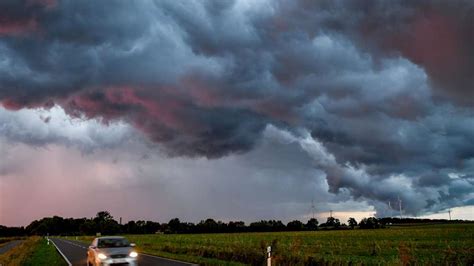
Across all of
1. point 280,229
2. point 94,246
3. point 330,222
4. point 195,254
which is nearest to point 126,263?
point 94,246

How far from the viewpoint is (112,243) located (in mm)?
20719

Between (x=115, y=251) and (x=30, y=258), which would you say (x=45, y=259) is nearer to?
(x=30, y=258)

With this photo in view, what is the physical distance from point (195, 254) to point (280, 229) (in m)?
123

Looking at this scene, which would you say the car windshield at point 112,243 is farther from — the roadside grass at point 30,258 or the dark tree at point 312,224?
the dark tree at point 312,224

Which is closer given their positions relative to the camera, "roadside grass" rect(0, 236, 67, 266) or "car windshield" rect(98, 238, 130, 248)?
"car windshield" rect(98, 238, 130, 248)

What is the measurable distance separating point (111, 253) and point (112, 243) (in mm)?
1231

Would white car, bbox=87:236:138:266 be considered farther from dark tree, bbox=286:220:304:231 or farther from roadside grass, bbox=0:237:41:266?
dark tree, bbox=286:220:304:231

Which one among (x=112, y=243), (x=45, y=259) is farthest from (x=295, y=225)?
(x=112, y=243)

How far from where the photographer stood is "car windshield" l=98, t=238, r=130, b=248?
20.4 meters

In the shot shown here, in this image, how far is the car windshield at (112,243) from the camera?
20.4 m

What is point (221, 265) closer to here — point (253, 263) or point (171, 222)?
point (253, 263)

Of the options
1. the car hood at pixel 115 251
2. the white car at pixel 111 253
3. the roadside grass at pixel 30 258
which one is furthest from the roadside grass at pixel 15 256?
the car hood at pixel 115 251

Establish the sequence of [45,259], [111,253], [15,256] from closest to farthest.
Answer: [111,253] < [45,259] < [15,256]

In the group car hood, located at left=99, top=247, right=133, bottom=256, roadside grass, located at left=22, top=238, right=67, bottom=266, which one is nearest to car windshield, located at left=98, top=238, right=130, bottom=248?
car hood, located at left=99, top=247, right=133, bottom=256
